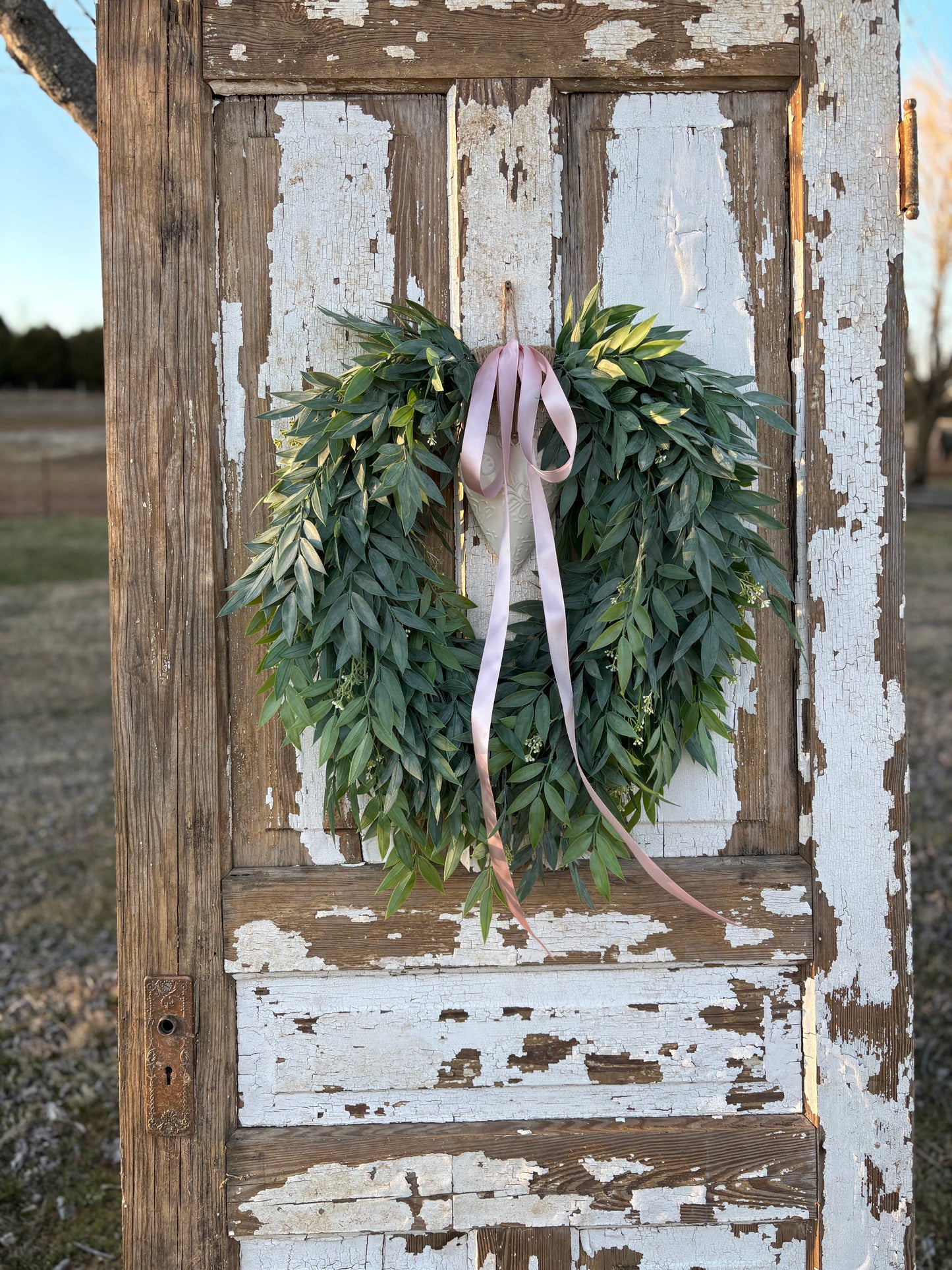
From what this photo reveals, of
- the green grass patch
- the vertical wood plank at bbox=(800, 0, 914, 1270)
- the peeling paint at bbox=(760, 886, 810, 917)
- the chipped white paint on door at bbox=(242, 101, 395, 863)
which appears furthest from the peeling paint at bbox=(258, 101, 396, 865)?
the green grass patch

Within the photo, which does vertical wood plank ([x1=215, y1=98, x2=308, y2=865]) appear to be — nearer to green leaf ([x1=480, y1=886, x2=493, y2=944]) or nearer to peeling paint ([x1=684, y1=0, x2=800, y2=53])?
green leaf ([x1=480, y1=886, x2=493, y2=944])

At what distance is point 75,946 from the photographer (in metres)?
3.94

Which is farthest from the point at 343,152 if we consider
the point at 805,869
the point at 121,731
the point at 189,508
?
the point at 805,869

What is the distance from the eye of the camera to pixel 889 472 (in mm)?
1550

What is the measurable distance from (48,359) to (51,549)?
890cm

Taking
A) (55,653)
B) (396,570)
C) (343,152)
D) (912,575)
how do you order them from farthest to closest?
(912,575) → (55,653) → (343,152) → (396,570)

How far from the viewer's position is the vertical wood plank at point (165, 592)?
1.50m

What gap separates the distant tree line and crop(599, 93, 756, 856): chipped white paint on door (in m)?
19.2

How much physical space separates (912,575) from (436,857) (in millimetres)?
10419

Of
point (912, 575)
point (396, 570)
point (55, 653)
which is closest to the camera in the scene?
point (396, 570)

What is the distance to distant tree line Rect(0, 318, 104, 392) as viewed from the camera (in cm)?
1845

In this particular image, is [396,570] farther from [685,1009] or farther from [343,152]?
[685,1009]

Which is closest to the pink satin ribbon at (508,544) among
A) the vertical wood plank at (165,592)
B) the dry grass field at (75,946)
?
the vertical wood plank at (165,592)

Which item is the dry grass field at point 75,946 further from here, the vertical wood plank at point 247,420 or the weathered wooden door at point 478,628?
the vertical wood plank at point 247,420
